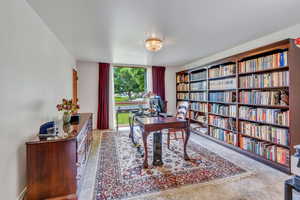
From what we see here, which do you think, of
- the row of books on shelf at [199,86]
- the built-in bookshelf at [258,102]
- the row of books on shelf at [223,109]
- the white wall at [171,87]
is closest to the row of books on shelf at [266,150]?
the built-in bookshelf at [258,102]

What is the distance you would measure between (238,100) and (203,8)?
198cm

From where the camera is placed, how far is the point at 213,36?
8.61 feet

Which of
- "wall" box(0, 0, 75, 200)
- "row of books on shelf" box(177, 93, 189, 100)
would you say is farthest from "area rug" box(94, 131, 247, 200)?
"row of books on shelf" box(177, 93, 189, 100)

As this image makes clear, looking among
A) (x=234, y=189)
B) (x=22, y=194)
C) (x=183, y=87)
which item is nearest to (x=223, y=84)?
(x=183, y=87)

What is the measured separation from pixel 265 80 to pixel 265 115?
58cm

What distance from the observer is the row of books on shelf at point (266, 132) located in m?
2.22

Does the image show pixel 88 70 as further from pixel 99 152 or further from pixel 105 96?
pixel 99 152

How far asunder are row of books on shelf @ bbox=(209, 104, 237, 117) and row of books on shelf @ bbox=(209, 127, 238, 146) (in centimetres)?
40

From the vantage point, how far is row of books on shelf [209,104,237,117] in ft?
10.2

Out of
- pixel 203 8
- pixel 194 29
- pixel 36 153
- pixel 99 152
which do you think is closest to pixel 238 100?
pixel 194 29

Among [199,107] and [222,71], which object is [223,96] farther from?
[199,107]

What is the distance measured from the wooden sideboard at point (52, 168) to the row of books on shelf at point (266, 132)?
9.34 feet

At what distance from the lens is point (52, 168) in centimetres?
151

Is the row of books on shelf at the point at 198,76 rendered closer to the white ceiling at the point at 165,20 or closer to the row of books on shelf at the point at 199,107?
the row of books on shelf at the point at 199,107
